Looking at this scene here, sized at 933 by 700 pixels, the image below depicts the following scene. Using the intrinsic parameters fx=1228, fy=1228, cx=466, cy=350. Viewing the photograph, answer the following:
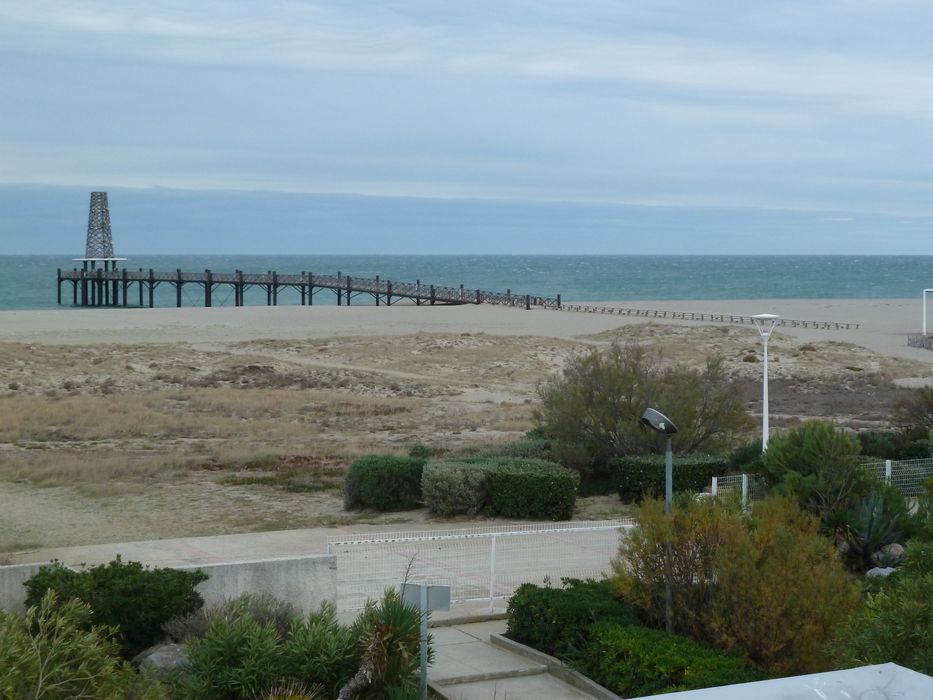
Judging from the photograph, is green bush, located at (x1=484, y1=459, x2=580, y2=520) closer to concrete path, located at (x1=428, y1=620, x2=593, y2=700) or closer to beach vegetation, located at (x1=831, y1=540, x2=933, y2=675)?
concrete path, located at (x1=428, y1=620, x2=593, y2=700)

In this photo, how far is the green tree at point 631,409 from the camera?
23547mm

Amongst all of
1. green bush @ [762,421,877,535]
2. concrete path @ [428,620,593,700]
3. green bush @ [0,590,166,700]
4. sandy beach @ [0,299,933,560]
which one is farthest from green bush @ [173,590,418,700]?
sandy beach @ [0,299,933,560]

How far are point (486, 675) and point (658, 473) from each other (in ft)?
33.5

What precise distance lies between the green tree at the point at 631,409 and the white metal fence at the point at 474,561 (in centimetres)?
664

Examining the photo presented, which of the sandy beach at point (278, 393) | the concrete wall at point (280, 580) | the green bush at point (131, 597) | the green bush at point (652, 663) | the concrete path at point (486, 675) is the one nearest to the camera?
the green bush at point (652, 663)

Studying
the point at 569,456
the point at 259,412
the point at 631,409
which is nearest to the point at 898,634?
the point at 569,456

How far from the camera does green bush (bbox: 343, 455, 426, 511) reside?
841 inches

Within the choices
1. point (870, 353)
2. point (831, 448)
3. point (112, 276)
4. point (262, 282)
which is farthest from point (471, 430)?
point (112, 276)

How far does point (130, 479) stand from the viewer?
24.7m

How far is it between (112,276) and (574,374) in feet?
279

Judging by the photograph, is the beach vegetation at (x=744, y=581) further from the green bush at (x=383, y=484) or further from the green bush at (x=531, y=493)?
the green bush at (x=383, y=484)

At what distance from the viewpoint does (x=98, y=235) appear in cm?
11488

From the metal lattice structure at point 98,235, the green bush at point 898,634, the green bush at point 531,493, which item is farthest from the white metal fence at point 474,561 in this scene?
the metal lattice structure at point 98,235

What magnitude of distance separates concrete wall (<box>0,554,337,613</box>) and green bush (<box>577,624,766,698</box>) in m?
2.93
